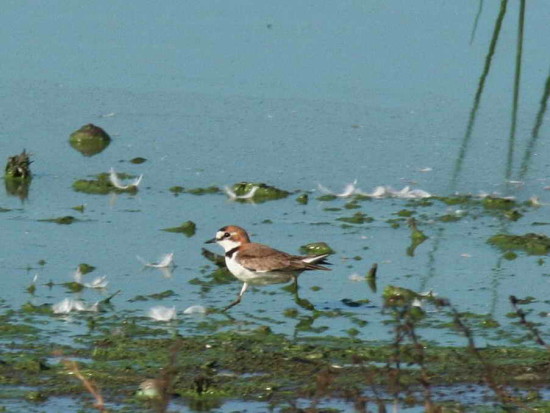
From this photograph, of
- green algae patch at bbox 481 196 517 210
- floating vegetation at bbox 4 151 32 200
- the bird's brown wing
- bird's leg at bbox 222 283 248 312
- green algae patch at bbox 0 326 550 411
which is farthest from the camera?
floating vegetation at bbox 4 151 32 200

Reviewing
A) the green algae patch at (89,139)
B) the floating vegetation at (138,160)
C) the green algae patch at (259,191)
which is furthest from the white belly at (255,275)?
the green algae patch at (89,139)

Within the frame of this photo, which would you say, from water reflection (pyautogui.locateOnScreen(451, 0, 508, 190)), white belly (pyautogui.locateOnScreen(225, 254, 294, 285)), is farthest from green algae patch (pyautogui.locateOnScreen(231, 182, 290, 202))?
white belly (pyautogui.locateOnScreen(225, 254, 294, 285))

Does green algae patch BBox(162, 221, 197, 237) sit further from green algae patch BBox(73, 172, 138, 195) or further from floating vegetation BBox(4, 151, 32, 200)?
floating vegetation BBox(4, 151, 32, 200)

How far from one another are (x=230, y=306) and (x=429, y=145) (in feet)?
12.2

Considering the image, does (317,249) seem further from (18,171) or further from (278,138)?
(278,138)

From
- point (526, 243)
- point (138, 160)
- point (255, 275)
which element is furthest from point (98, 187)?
point (526, 243)

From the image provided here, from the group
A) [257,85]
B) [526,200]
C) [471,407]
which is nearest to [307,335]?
[471,407]

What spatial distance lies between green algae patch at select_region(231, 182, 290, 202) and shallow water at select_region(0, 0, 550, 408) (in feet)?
0.44

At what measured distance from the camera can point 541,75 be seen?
13047mm

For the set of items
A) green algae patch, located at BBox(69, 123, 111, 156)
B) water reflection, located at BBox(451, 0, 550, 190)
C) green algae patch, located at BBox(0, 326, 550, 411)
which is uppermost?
water reflection, located at BBox(451, 0, 550, 190)

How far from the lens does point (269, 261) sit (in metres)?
8.23

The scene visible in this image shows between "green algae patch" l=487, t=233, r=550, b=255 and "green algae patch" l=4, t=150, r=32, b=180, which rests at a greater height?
"green algae patch" l=4, t=150, r=32, b=180

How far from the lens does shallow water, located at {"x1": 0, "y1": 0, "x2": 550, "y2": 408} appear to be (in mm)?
8508

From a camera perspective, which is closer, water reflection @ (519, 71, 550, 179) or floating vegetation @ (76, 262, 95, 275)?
floating vegetation @ (76, 262, 95, 275)
